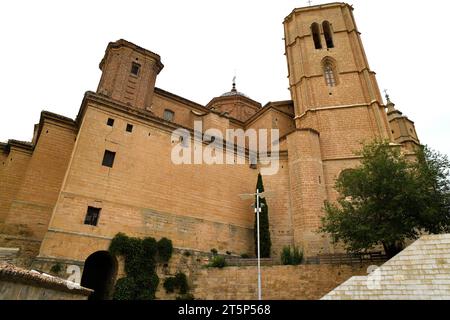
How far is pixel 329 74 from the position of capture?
27.3 metres

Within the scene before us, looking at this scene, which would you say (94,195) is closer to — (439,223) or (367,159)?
(367,159)

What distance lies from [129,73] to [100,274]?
642 inches

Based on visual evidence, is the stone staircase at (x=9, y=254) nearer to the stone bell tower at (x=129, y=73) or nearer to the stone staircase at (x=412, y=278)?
the stone bell tower at (x=129, y=73)

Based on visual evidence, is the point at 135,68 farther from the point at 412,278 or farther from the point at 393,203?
the point at 412,278

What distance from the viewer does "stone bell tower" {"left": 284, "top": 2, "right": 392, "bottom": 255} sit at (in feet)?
65.1

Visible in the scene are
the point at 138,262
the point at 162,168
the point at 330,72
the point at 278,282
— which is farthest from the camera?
the point at 330,72

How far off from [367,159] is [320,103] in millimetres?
11309

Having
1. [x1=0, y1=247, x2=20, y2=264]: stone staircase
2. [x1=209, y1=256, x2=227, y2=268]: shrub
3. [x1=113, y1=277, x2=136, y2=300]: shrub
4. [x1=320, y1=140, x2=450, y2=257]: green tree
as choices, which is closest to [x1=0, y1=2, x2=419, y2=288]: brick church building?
[x1=0, y1=247, x2=20, y2=264]: stone staircase

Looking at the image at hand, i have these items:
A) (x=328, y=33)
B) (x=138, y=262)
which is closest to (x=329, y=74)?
(x=328, y=33)

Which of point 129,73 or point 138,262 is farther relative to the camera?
point 129,73

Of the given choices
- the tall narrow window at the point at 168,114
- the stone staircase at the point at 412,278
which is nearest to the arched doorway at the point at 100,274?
the stone staircase at the point at 412,278

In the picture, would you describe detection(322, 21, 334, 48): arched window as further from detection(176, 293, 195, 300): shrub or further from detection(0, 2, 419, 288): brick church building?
detection(176, 293, 195, 300): shrub
